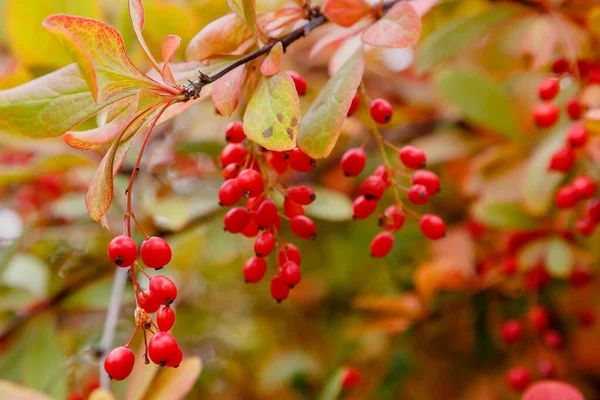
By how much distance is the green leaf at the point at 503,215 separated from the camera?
1.21 metres

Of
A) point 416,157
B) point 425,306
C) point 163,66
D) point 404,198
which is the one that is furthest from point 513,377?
point 163,66

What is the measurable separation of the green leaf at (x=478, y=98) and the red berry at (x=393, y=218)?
0.57 metres

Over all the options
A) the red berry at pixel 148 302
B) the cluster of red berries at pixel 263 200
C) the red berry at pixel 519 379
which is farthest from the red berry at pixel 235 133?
the red berry at pixel 519 379

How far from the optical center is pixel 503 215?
48.1 inches

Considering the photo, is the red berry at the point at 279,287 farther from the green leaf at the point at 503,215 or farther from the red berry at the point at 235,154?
the green leaf at the point at 503,215

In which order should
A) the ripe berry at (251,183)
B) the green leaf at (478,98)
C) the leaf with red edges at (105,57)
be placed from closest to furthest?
the leaf with red edges at (105,57), the ripe berry at (251,183), the green leaf at (478,98)

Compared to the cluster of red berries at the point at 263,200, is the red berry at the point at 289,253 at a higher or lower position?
lower

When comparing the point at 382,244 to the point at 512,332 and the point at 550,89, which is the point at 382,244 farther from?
the point at 512,332

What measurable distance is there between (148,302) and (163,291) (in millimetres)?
30

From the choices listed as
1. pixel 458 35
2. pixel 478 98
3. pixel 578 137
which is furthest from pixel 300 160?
pixel 478 98

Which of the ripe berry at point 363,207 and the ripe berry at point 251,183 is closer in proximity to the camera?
the ripe berry at point 251,183

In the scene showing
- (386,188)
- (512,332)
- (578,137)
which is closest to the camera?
(386,188)

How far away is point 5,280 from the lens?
1.39 metres

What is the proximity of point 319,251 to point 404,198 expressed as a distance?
0.49 metres
